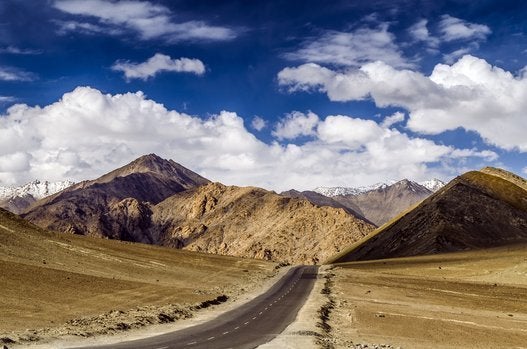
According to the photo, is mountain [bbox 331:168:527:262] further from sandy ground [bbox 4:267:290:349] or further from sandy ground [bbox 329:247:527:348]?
sandy ground [bbox 4:267:290:349]

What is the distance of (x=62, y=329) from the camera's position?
3869 cm

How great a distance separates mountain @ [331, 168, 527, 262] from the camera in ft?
504

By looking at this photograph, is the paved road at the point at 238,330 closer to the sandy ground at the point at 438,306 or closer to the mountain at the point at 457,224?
the sandy ground at the point at 438,306

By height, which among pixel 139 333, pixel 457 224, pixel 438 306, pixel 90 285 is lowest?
pixel 438 306

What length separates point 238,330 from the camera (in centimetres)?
4134

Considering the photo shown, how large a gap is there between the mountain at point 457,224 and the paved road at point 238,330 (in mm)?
100830

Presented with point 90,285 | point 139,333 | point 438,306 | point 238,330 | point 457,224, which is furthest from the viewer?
point 457,224

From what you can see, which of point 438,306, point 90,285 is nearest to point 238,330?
point 90,285

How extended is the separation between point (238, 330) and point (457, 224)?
13498cm

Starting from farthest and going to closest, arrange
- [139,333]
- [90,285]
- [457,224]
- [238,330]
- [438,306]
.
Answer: [457,224] < [438,306] < [90,285] < [238,330] < [139,333]

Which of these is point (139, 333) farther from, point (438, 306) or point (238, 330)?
point (438, 306)

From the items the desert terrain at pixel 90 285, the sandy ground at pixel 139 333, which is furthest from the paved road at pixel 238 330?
the desert terrain at pixel 90 285

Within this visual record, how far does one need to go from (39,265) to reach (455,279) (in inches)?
2886

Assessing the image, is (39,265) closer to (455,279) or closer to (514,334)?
(514,334)
